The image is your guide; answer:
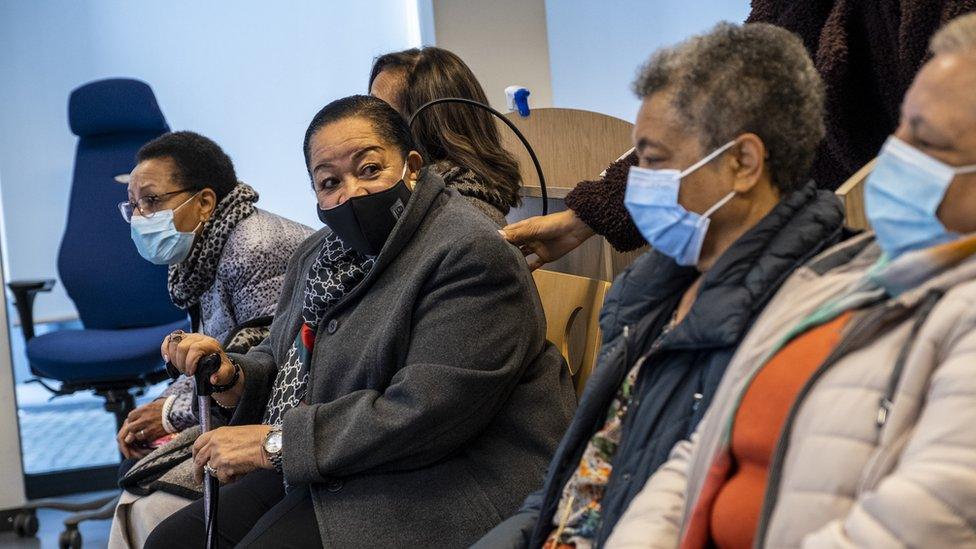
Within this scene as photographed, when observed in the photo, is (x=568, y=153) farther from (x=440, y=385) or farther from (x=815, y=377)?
(x=815, y=377)

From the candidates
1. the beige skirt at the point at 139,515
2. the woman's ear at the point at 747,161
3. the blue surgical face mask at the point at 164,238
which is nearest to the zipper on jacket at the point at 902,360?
the woman's ear at the point at 747,161

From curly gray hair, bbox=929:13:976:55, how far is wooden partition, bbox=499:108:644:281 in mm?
1334

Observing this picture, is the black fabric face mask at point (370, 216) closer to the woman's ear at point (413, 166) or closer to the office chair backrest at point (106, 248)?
the woman's ear at point (413, 166)

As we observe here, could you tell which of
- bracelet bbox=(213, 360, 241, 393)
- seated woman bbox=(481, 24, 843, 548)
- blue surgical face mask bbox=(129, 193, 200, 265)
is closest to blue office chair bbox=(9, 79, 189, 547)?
blue surgical face mask bbox=(129, 193, 200, 265)

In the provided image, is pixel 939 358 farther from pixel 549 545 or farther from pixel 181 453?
pixel 181 453

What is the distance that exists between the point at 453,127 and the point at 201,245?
734mm

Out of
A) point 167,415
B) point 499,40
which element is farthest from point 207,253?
point 499,40

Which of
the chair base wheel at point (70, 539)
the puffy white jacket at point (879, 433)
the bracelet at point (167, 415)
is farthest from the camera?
the chair base wheel at point (70, 539)

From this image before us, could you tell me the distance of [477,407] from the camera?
1815 mm

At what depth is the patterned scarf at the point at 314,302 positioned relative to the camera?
80.6 inches

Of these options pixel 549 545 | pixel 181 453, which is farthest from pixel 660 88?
pixel 181 453

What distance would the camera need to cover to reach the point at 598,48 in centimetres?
475

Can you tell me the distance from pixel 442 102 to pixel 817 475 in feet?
5.07

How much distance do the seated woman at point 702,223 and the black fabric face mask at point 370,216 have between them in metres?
0.62
